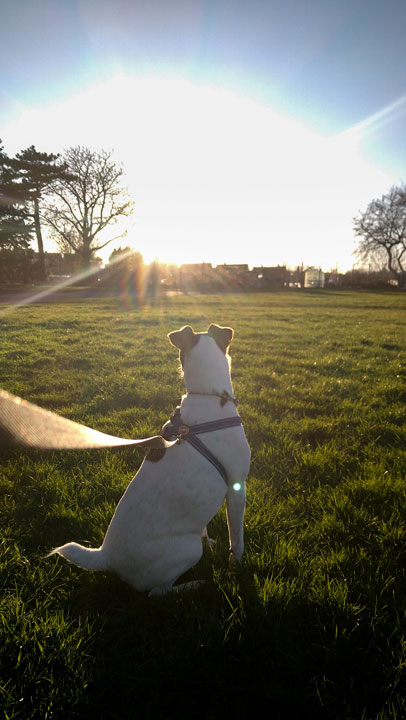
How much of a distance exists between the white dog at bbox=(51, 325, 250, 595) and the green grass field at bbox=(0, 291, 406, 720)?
10.7 inches

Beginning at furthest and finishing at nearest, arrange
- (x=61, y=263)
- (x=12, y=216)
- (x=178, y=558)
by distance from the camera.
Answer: (x=61, y=263) < (x=12, y=216) < (x=178, y=558)

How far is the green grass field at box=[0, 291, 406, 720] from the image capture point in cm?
165

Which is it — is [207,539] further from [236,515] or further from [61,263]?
[61,263]

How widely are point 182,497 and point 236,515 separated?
0.51 m

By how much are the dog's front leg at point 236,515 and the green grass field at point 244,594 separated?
104 mm

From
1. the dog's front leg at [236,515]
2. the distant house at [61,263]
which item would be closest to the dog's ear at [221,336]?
the dog's front leg at [236,515]

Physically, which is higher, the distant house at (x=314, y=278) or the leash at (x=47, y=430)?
the distant house at (x=314, y=278)

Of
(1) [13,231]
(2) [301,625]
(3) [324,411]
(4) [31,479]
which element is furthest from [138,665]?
(1) [13,231]

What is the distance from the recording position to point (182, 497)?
6.91 ft

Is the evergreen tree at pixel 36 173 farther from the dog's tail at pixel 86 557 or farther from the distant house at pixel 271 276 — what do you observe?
the dog's tail at pixel 86 557

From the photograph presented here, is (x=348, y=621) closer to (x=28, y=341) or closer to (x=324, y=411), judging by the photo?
(x=324, y=411)

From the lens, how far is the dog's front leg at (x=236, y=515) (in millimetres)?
2332

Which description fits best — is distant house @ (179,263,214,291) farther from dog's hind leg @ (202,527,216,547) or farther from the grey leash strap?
the grey leash strap

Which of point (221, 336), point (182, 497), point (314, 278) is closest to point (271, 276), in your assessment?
point (314, 278)
